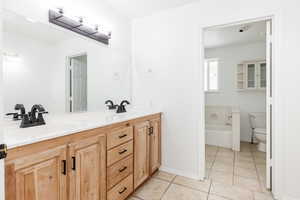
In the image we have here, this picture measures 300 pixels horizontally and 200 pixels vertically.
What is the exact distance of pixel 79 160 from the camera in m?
1.16

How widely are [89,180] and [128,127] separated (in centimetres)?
60

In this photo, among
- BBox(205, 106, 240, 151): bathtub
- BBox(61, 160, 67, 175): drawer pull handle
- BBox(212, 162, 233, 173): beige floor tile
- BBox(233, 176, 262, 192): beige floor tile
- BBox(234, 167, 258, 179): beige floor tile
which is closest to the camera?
BBox(61, 160, 67, 175): drawer pull handle

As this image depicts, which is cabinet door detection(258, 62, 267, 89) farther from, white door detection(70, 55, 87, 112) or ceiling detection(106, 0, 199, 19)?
white door detection(70, 55, 87, 112)

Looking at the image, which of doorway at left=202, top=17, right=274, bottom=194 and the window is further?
the window

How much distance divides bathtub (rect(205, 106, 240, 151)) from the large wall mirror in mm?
2446

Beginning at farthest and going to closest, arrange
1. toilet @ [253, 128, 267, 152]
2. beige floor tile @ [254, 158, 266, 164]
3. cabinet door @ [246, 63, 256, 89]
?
cabinet door @ [246, 63, 256, 89]
toilet @ [253, 128, 267, 152]
beige floor tile @ [254, 158, 266, 164]

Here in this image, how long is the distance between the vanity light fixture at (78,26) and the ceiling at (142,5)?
1.35 ft

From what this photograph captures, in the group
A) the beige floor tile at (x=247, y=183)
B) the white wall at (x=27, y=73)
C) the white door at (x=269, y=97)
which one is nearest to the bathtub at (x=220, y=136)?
the beige floor tile at (x=247, y=183)

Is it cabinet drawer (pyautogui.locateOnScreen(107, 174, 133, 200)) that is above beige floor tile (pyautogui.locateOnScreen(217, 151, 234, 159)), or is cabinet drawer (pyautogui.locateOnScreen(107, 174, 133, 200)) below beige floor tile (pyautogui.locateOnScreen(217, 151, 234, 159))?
above

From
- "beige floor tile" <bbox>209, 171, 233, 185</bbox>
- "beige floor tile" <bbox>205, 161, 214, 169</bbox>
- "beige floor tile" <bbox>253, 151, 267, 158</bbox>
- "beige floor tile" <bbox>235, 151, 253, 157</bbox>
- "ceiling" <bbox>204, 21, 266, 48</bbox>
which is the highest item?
"ceiling" <bbox>204, 21, 266, 48</bbox>

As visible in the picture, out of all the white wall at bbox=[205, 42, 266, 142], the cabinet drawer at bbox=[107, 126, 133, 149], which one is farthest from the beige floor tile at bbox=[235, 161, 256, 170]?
the cabinet drawer at bbox=[107, 126, 133, 149]

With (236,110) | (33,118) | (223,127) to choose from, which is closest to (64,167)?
(33,118)

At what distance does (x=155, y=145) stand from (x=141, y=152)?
0.35 meters

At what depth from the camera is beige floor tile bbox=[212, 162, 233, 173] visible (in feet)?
7.90
